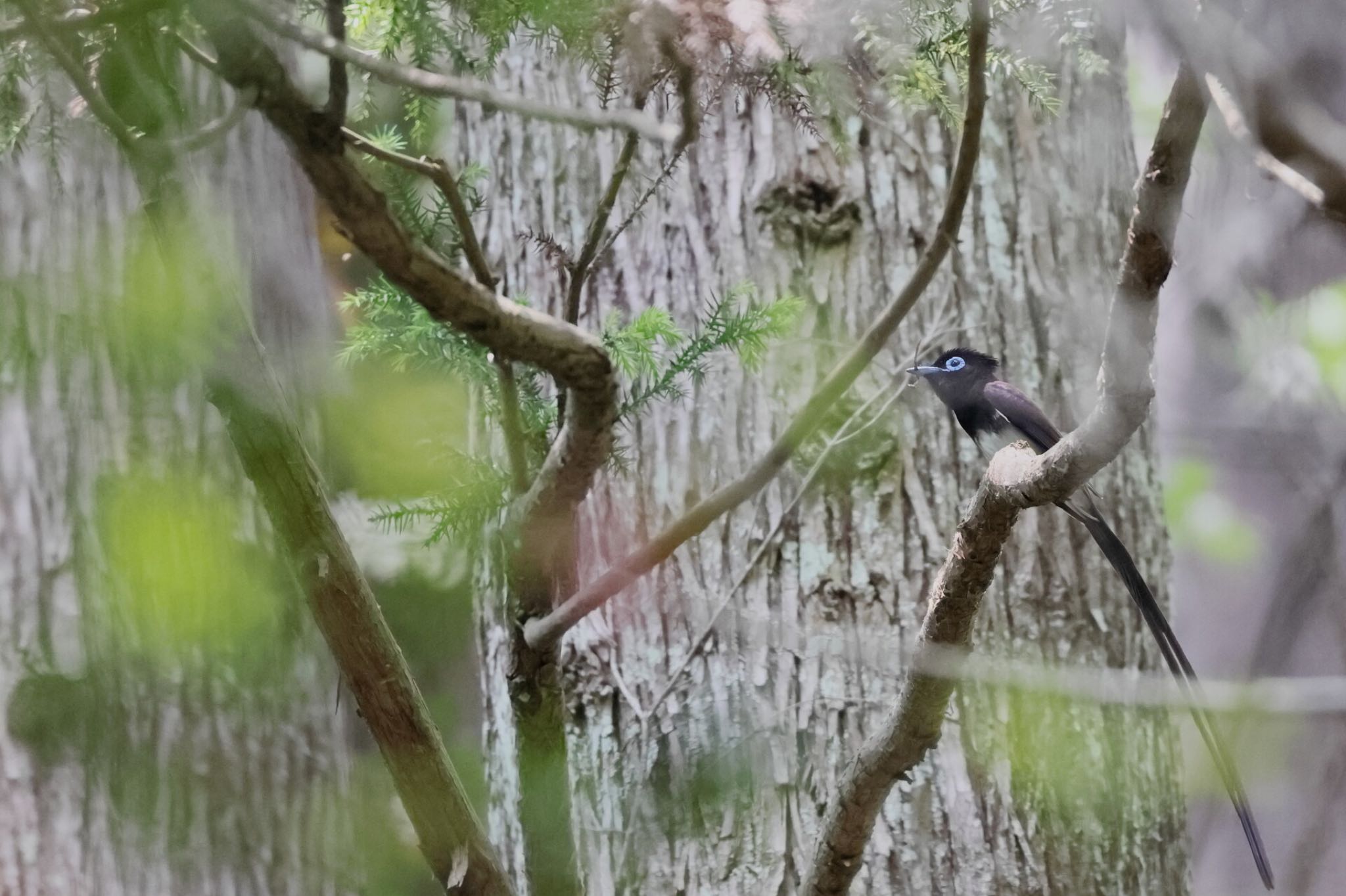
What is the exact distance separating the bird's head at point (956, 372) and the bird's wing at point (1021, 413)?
5 cm

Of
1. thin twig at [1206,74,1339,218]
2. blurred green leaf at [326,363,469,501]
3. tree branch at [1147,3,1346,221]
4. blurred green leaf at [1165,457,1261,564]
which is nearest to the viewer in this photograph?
tree branch at [1147,3,1346,221]

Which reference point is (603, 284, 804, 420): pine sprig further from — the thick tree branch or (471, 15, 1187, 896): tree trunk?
(471, 15, 1187, 896): tree trunk

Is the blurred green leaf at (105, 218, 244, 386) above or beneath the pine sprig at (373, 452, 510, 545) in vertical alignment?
above

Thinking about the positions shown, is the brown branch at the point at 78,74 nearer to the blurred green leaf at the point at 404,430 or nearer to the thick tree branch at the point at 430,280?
the thick tree branch at the point at 430,280

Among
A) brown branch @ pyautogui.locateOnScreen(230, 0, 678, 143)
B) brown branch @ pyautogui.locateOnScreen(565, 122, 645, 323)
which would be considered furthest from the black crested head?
brown branch @ pyautogui.locateOnScreen(230, 0, 678, 143)

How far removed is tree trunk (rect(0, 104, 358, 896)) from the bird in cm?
148

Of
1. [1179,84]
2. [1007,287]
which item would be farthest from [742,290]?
[1007,287]

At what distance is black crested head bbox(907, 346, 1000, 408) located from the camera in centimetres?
263

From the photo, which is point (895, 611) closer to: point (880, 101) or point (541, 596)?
point (541, 596)

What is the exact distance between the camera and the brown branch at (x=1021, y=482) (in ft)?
4.36

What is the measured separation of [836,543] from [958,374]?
0.48 m

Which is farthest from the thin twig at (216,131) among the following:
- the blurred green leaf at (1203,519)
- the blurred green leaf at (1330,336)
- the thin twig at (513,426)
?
the blurred green leaf at (1203,519)

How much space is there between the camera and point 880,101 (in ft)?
9.17

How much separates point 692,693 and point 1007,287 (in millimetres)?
1260
